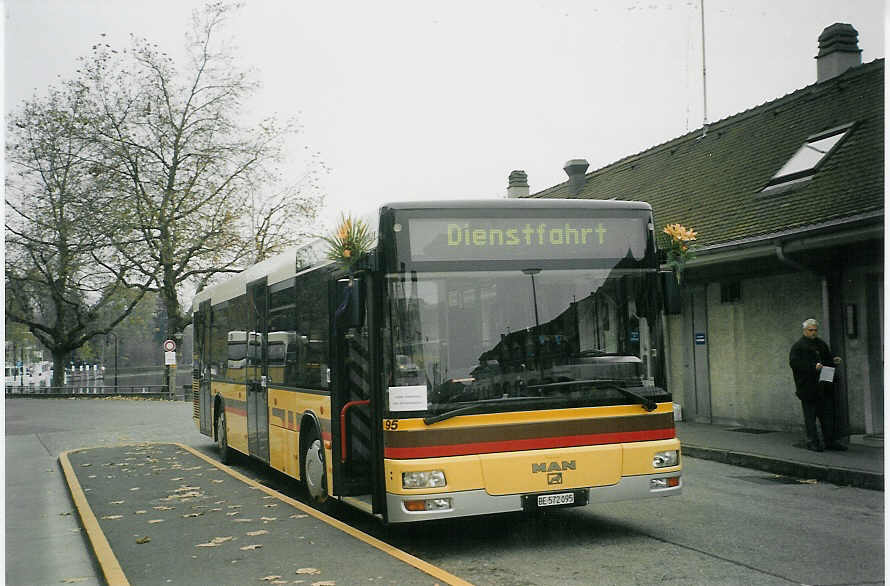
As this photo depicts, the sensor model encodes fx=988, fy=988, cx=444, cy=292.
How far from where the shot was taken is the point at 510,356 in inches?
285

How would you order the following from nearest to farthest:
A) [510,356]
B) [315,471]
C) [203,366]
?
1. [510,356]
2. [315,471]
3. [203,366]

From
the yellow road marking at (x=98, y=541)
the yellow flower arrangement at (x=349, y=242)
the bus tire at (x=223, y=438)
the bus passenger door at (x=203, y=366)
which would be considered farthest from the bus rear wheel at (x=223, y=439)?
the yellow flower arrangement at (x=349, y=242)

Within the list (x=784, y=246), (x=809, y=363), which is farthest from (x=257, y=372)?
(x=784, y=246)

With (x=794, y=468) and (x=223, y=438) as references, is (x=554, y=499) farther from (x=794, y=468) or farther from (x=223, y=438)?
(x=223, y=438)

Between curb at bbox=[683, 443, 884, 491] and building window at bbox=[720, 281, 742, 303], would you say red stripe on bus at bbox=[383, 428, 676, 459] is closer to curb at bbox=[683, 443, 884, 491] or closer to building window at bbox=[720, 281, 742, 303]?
curb at bbox=[683, 443, 884, 491]

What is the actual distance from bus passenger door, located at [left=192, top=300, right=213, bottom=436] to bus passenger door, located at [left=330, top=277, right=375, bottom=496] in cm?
782

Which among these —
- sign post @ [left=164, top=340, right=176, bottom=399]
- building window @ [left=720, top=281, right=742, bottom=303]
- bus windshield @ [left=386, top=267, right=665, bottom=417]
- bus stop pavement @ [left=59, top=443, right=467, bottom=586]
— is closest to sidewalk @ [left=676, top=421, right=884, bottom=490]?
building window @ [left=720, top=281, right=742, bottom=303]

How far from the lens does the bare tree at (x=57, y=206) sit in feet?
113

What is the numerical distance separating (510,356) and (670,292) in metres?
1.46

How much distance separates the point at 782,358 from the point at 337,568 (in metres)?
10.5

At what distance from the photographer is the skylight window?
51.7 ft

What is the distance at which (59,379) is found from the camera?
163 feet

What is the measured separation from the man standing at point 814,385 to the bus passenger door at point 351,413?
6.91 m

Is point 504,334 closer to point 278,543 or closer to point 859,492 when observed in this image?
point 278,543
